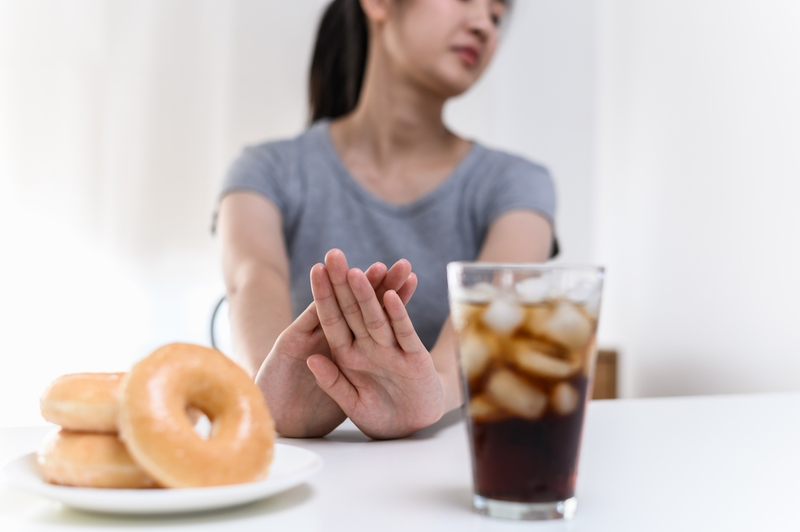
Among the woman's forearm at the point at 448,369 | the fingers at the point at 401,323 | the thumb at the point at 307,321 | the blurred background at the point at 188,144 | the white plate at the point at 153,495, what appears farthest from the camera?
the blurred background at the point at 188,144

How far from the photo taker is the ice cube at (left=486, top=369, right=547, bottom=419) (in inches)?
16.8

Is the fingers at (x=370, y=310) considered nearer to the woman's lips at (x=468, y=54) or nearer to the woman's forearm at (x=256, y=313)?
the woman's forearm at (x=256, y=313)

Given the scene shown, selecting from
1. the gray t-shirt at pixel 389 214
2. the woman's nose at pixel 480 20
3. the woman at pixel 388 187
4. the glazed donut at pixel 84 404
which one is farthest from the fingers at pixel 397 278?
the woman's nose at pixel 480 20

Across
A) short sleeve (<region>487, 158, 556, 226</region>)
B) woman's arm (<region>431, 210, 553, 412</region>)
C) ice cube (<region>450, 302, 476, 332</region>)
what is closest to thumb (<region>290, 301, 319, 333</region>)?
ice cube (<region>450, 302, 476, 332</region>)

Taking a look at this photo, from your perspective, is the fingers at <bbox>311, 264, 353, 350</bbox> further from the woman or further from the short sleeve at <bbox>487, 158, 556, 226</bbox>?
the short sleeve at <bbox>487, 158, 556, 226</bbox>

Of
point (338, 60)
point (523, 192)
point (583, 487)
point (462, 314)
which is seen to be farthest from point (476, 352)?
point (338, 60)

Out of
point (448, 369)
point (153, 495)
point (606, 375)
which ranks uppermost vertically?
point (153, 495)

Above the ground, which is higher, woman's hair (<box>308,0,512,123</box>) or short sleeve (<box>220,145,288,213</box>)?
woman's hair (<box>308,0,512,123</box>)

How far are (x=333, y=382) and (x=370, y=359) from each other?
2.0 inches

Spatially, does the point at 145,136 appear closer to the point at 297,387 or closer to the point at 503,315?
the point at 297,387

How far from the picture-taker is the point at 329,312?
618mm

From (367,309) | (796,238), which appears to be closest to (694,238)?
→ (796,238)

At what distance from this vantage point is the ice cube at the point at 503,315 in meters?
0.43

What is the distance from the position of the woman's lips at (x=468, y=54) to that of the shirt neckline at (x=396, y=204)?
226mm
